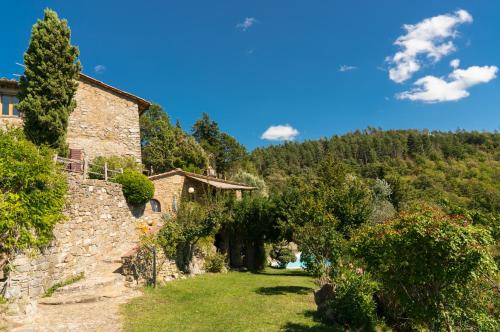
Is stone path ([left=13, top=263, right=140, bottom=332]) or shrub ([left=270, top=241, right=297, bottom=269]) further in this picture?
shrub ([left=270, top=241, right=297, bottom=269])

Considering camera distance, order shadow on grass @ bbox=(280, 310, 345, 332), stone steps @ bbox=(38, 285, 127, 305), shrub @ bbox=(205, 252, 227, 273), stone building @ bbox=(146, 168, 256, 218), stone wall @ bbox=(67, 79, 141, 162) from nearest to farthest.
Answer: shadow on grass @ bbox=(280, 310, 345, 332) → stone steps @ bbox=(38, 285, 127, 305) → shrub @ bbox=(205, 252, 227, 273) → stone building @ bbox=(146, 168, 256, 218) → stone wall @ bbox=(67, 79, 141, 162)

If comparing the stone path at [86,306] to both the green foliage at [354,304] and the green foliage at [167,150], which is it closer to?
the green foliage at [354,304]

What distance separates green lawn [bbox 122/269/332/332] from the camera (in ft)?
29.2

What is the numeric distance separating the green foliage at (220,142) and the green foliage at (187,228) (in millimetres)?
27935

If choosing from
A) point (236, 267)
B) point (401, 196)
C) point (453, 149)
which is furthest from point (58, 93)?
point (453, 149)

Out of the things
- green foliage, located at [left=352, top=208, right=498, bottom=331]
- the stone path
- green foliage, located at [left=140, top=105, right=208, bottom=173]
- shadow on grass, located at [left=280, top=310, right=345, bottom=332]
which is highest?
green foliage, located at [left=140, top=105, right=208, bottom=173]

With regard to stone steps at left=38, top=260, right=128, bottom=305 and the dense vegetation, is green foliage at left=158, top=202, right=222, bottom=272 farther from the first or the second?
stone steps at left=38, top=260, right=128, bottom=305

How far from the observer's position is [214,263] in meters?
18.8

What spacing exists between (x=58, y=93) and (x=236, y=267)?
1521cm

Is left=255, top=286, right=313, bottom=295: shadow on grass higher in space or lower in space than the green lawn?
lower

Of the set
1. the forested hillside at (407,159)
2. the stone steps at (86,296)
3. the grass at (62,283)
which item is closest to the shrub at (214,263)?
the stone steps at (86,296)

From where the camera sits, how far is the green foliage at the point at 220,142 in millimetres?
45062

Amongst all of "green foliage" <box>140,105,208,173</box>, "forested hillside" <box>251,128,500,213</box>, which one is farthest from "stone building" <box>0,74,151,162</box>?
"forested hillside" <box>251,128,500,213</box>

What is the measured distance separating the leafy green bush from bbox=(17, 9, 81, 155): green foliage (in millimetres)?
3293
